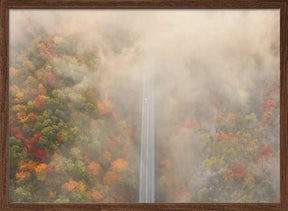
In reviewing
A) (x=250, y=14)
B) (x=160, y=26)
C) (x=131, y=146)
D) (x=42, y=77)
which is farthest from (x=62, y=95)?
(x=250, y=14)

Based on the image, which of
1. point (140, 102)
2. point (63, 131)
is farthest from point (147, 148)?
point (63, 131)

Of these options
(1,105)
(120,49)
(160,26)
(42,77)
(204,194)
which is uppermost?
(160,26)

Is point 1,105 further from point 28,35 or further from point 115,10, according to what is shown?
point 115,10

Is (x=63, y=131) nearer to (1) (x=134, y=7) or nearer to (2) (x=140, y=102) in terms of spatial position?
(2) (x=140, y=102)
